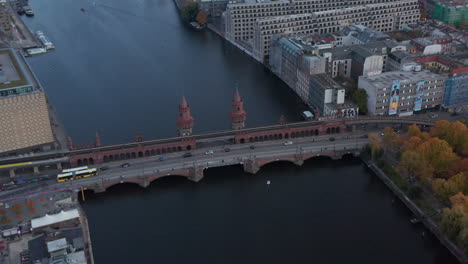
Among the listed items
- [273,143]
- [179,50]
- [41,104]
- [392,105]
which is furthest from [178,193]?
[179,50]

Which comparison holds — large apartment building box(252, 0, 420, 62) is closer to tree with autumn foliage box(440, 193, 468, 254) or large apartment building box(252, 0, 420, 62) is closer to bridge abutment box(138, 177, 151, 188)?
bridge abutment box(138, 177, 151, 188)

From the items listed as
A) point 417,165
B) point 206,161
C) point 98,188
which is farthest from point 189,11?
point 417,165

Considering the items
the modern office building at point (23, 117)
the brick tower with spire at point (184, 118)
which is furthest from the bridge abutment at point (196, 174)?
the modern office building at point (23, 117)

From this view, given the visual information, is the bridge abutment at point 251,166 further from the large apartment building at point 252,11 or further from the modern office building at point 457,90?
the large apartment building at point 252,11

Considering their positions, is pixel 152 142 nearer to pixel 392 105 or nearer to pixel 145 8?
pixel 392 105

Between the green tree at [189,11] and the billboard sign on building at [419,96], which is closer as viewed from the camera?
the billboard sign on building at [419,96]

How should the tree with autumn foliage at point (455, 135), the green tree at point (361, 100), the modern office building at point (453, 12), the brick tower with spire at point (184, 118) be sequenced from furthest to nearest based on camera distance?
the modern office building at point (453, 12) → the green tree at point (361, 100) → the brick tower with spire at point (184, 118) → the tree with autumn foliage at point (455, 135)

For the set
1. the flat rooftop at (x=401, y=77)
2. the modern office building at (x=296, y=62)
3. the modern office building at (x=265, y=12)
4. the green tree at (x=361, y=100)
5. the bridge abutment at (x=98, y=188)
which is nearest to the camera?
the bridge abutment at (x=98, y=188)
